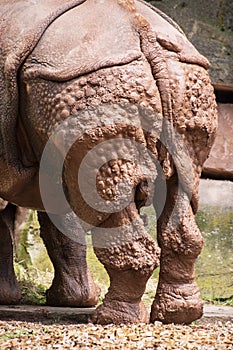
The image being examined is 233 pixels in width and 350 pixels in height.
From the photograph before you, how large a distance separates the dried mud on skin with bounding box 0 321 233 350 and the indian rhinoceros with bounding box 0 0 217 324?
0.55 ft

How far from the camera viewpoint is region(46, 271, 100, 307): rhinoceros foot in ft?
16.5

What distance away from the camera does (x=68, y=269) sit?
5156 millimetres

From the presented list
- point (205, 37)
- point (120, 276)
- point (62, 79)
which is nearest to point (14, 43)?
point (62, 79)

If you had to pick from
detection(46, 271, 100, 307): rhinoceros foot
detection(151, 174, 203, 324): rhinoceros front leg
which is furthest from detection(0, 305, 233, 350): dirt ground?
detection(46, 271, 100, 307): rhinoceros foot

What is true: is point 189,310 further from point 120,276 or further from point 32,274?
point 32,274

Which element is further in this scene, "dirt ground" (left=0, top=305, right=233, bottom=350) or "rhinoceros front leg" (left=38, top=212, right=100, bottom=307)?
"rhinoceros front leg" (left=38, top=212, right=100, bottom=307)

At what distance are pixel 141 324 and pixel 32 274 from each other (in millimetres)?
2593

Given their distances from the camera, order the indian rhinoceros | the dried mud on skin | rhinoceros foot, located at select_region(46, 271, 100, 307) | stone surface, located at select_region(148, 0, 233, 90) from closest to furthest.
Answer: the dried mud on skin → the indian rhinoceros → rhinoceros foot, located at select_region(46, 271, 100, 307) → stone surface, located at select_region(148, 0, 233, 90)

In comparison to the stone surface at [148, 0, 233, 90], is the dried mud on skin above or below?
below

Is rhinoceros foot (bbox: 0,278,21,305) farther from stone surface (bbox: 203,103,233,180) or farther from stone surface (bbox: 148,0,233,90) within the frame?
stone surface (bbox: 148,0,233,90)

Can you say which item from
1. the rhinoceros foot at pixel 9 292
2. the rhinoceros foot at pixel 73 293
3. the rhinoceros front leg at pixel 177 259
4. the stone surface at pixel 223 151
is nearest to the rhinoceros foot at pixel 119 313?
the rhinoceros front leg at pixel 177 259

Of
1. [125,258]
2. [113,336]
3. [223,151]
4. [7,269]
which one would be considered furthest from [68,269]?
[223,151]

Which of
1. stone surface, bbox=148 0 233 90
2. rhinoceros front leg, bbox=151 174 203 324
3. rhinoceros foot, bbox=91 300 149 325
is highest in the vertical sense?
stone surface, bbox=148 0 233 90

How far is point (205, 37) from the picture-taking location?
7062 mm
